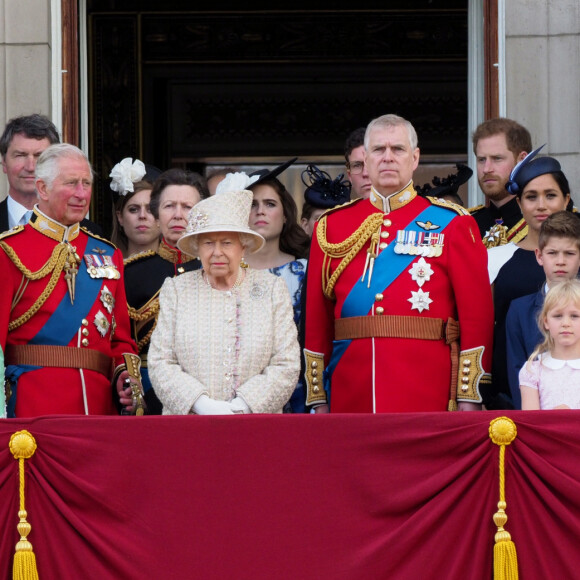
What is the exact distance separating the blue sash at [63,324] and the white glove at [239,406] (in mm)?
789

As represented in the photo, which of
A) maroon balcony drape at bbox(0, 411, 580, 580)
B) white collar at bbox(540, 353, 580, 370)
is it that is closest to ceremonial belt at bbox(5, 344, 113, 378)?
maroon balcony drape at bbox(0, 411, 580, 580)

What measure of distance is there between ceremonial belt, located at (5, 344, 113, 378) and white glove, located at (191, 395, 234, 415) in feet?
2.17

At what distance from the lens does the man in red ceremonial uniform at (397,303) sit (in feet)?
18.1

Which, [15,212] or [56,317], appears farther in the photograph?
[15,212]

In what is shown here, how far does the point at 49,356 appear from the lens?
220 inches

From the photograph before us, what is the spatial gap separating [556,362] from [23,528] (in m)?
1.78

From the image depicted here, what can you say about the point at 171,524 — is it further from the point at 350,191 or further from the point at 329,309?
the point at 350,191

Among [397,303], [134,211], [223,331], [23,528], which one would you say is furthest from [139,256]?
[23,528]

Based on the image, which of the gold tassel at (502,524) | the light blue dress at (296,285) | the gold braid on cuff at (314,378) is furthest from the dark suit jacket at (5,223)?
the gold tassel at (502,524)

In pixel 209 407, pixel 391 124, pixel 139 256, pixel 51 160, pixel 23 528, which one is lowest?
pixel 23 528

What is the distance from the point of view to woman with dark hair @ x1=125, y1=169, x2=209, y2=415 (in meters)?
6.16

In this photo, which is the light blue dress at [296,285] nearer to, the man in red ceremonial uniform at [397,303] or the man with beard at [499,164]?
the man in red ceremonial uniform at [397,303]

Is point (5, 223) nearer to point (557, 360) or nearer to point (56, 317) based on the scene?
point (56, 317)

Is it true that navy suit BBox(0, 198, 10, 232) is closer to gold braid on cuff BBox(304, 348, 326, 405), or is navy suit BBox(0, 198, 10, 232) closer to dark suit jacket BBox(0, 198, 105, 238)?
dark suit jacket BBox(0, 198, 105, 238)
